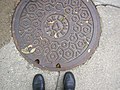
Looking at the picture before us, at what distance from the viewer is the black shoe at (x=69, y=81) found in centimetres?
305

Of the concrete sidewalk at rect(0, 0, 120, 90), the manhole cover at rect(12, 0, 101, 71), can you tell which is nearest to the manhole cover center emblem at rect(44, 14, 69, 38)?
the manhole cover at rect(12, 0, 101, 71)

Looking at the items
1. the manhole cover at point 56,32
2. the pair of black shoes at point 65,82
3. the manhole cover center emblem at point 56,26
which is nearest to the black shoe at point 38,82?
the pair of black shoes at point 65,82

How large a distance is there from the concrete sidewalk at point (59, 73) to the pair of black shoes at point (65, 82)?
46 millimetres

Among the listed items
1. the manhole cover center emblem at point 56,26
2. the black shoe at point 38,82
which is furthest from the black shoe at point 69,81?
the manhole cover center emblem at point 56,26

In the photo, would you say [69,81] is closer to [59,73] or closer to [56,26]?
[59,73]

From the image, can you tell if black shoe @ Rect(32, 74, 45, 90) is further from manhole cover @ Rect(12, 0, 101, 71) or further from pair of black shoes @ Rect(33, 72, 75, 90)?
manhole cover @ Rect(12, 0, 101, 71)

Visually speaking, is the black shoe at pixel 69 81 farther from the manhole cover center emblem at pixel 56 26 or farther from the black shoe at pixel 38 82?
the manhole cover center emblem at pixel 56 26

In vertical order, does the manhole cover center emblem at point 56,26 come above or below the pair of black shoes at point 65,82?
above

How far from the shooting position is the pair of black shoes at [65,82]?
120 inches

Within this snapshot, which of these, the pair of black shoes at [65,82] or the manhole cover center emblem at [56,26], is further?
the manhole cover center emblem at [56,26]

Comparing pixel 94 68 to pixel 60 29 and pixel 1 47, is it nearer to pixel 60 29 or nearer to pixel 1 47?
pixel 60 29

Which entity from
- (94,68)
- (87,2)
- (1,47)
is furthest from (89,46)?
(1,47)

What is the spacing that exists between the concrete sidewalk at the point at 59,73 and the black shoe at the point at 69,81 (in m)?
0.05

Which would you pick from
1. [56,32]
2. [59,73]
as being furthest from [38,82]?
[56,32]
